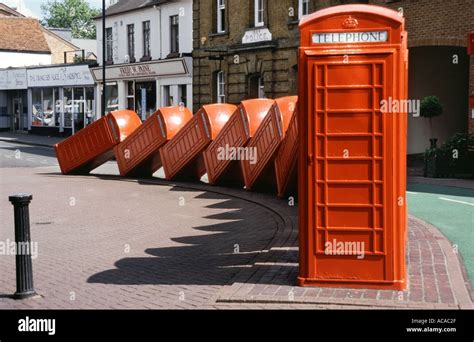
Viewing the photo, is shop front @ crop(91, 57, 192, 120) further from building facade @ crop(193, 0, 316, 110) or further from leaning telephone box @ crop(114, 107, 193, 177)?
leaning telephone box @ crop(114, 107, 193, 177)

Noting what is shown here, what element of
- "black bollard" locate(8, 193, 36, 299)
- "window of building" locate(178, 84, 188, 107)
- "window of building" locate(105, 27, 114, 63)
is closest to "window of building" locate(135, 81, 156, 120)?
"window of building" locate(178, 84, 188, 107)

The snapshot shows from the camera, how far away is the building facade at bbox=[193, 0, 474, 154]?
19750mm

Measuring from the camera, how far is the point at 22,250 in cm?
697

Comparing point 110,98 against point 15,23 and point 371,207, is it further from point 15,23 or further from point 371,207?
point 371,207

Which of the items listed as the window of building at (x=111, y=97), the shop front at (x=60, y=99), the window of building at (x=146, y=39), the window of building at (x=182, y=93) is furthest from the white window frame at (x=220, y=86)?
the shop front at (x=60, y=99)

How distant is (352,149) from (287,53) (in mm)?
19870

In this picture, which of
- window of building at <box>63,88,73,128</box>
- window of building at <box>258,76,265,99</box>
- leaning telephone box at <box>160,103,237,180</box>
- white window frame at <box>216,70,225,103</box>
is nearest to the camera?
leaning telephone box at <box>160,103,237,180</box>

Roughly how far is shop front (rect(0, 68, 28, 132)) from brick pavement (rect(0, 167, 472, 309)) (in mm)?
34674

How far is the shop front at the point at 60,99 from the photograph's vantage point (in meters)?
41.0

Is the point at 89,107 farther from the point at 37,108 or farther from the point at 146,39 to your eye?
the point at 146,39

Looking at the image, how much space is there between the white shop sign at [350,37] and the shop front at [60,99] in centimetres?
3462

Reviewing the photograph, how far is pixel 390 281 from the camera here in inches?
264

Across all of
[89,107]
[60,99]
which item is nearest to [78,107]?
[89,107]

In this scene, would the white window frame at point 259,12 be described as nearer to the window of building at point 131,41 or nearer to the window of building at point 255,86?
the window of building at point 255,86
